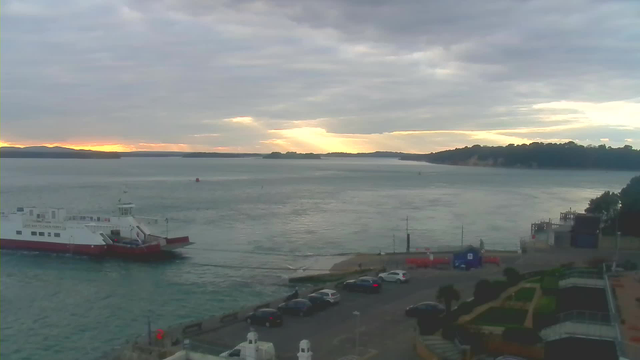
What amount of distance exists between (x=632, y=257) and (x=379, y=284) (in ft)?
50.6

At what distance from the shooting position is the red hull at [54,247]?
1519 inches

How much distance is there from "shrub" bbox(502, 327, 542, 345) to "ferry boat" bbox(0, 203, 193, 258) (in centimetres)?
2959

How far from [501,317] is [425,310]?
7.86 ft

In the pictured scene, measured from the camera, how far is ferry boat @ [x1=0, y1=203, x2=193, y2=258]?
38625 mm

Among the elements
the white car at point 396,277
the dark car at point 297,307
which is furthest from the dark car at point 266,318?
the white car at point 396,277

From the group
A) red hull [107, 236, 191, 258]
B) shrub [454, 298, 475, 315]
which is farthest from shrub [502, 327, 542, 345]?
red hull [107, 236, 191, 258]

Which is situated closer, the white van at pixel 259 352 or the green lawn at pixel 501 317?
the white van at pixel 259 352

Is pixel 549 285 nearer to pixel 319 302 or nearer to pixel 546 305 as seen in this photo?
pixel 546 305

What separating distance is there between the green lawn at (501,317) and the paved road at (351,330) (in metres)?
1.97

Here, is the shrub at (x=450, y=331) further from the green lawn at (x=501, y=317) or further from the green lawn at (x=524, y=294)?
the green lawn at (x=524, y=294)

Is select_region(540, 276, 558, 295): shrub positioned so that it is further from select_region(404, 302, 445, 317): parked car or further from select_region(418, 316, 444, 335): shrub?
select_region(418, 316, 444, 335): shrub

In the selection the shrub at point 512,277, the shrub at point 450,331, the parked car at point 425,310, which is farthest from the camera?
the shrub at point 512,277

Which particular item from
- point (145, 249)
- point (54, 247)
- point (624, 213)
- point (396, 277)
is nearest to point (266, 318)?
point (396, 277)

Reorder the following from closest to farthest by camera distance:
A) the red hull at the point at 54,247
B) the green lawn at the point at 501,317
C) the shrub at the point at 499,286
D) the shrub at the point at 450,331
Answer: the shrub at the point at 450,331 → the green lawn at the point at 501,317 → the shrub at the point at 499,286 → the red hull at the point at 54,247
